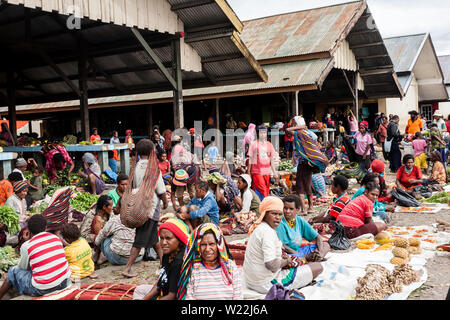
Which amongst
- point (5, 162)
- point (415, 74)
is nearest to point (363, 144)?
point (5, 162)

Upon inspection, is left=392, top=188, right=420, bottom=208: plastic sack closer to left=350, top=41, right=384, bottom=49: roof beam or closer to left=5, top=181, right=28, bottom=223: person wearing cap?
left=5, top=181, right=28, bottom=223: person wearing cap

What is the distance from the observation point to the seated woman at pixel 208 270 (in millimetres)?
3605

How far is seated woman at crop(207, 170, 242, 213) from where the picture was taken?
721cm

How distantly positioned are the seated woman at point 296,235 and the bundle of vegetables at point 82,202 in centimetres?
482

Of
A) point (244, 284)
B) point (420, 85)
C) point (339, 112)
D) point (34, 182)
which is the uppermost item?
point (420, 85)

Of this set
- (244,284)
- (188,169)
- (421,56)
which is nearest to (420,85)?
(421,56)

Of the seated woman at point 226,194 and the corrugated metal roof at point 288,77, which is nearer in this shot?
the seated woman at point 226,194

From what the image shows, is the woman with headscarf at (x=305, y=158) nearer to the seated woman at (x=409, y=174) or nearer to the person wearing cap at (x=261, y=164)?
the person wearing cap at (x=261, y=164)

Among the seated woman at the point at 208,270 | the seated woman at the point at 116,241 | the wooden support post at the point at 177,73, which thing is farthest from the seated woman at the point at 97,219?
the wooden support post at the point at 177,73

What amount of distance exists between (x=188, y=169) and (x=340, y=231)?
318 centimetres

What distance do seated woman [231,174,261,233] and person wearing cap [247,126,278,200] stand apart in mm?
701

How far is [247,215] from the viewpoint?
7293mm

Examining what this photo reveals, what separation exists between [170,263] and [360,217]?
3.44m
